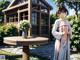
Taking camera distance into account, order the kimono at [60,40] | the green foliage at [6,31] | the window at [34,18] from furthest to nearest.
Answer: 1. the window at [34,18]
2. the green foliage at [6,31]
3. the kimono at [60,40]

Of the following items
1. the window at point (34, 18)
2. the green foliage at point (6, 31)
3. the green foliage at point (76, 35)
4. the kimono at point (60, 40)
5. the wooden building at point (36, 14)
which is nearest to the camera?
the kimono at point (60, 40)

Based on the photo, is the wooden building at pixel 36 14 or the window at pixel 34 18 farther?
the window at pixel 34 18

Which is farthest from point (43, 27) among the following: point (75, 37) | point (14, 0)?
point (75, 37)

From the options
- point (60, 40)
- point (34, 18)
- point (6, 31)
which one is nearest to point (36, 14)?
point (34, 18)

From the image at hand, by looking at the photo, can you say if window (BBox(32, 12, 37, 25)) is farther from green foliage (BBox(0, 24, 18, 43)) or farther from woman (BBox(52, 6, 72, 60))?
woman (BBox(52, 6, 72, 60))

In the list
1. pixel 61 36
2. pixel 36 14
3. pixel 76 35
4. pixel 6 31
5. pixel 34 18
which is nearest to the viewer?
pixel 61 36

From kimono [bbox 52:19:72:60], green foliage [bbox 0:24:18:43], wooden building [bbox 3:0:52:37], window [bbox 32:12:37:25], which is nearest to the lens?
kimono [bbox 52:19:72:60]

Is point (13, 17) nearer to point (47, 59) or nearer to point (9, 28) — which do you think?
point (9, 28)

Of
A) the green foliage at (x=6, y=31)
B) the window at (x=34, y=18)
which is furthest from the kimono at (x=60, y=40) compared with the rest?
the window at (x=34, y=18)

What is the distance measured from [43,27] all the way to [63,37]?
15.8m

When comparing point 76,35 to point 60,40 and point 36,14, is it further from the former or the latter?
point 36,14

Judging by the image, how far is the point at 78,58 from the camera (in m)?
10.4

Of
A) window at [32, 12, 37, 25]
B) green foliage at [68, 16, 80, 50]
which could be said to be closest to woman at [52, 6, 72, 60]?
green foliage at [68, 16, 80, 50]

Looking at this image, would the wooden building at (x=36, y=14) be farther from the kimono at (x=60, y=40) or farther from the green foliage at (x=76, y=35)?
the kimono at (x=60, y=40)
